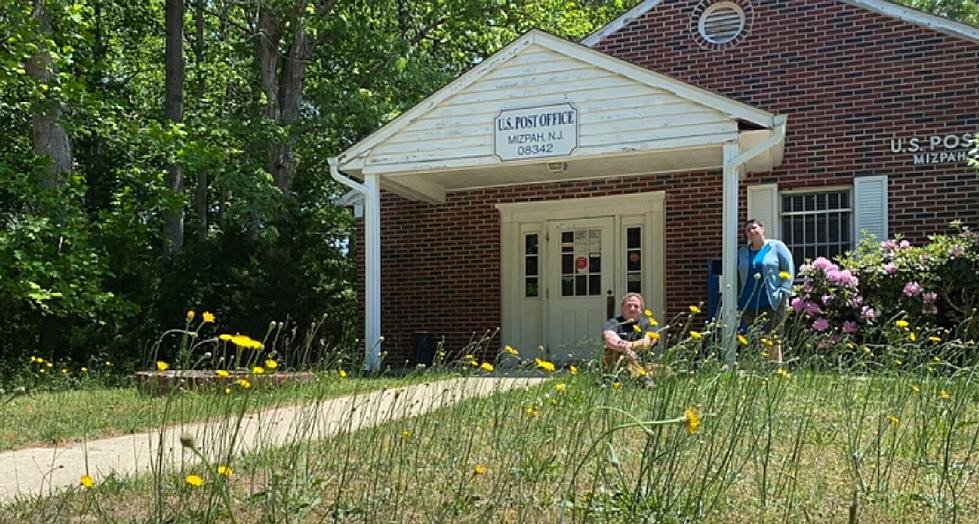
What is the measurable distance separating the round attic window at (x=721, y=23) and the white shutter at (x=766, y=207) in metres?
2.19

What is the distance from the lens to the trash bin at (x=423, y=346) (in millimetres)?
12516

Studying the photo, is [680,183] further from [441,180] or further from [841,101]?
[441,180]

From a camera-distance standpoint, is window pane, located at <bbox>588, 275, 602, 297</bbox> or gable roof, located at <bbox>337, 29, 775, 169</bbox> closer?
gable roof, located at <bbox>337, 29, 775, 169</bbox>

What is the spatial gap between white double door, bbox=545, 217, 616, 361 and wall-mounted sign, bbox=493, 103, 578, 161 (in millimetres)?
2718

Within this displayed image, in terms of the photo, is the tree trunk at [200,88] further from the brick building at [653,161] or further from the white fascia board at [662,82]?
the white fascia board at [662,82]

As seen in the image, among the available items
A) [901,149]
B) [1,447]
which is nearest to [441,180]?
[901,149]

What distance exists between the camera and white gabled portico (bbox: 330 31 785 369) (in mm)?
9094

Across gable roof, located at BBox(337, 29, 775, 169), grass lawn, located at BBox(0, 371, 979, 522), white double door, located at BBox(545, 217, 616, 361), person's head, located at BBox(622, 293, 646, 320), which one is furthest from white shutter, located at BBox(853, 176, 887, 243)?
grass lawn, located at BBox(0, 371, 979, 522)

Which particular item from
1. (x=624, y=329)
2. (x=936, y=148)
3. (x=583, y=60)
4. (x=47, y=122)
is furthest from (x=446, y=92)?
(x=47, y=122)

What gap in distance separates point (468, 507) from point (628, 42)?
33.3 ft

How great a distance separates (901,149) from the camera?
10.6 meters

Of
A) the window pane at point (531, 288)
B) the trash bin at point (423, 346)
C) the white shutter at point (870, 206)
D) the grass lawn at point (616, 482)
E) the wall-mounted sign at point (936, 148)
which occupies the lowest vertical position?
the trash bin at point (423, 346)

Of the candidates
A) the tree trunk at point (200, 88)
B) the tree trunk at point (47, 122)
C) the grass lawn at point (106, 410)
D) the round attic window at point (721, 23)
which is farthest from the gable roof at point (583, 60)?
the tree trunk at point (200, 88)

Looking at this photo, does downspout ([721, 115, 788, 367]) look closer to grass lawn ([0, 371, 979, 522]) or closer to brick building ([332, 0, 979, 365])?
brick building ([332, 0, 979, 365])
